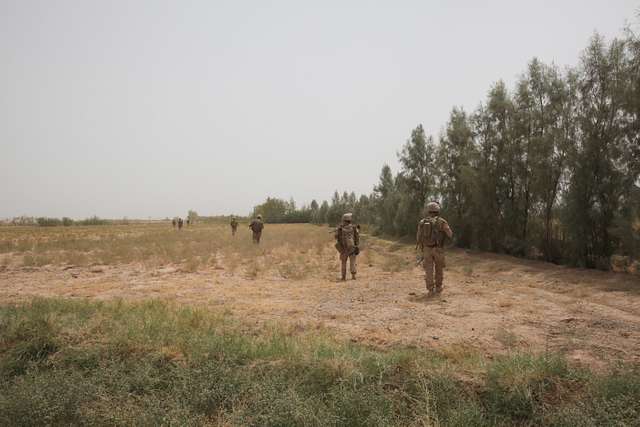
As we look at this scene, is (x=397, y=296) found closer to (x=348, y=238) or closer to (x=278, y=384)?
(x=348, y=238)

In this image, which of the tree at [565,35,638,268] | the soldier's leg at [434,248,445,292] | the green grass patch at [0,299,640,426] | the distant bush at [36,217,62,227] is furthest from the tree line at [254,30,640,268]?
the distant bush at [36,217,62,227]

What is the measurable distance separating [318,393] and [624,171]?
1649 cm

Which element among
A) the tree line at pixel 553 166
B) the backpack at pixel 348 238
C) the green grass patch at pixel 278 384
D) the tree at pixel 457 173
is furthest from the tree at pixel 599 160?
the green grass patch at pixel 278 384

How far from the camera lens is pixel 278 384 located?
4.05 meters

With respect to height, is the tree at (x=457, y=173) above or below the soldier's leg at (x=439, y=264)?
above

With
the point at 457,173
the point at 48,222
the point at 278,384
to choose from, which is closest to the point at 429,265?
the point at 278,384

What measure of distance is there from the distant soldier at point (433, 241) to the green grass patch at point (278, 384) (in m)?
4.67

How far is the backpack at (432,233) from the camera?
8.98 m

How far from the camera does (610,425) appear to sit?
3145 mm

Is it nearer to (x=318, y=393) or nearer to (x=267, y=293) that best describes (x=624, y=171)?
(x=267, y=293)

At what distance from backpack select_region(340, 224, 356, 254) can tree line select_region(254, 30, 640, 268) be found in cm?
1022

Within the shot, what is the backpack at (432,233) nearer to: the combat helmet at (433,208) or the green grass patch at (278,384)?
the combat helmet at (433,208)

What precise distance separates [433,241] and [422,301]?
1671mm

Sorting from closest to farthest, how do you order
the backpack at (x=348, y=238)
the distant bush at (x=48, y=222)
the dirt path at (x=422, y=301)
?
the dirt path at (x=422, y=301)
the backpack at (x=348, y=238)
the distant bush at (x=48, y=222)
